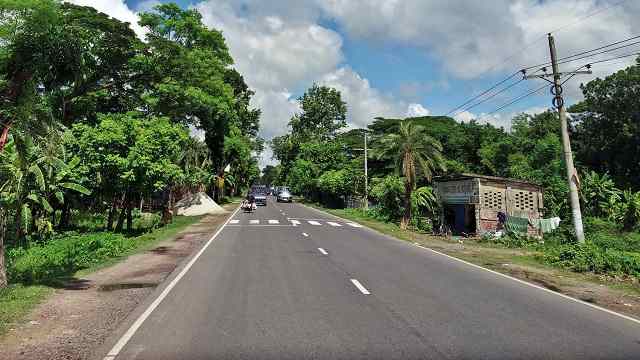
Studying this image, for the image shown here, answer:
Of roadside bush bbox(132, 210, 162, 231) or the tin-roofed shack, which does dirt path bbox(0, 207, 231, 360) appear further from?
the tin-roofed shack

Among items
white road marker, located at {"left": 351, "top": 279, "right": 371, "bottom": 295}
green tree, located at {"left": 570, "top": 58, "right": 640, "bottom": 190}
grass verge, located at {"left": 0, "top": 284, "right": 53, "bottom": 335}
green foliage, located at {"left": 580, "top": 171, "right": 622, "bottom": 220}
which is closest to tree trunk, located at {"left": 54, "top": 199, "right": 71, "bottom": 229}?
grass verge, located at {"left": 0, "top": 284, "right": 53, "bottom": 335}

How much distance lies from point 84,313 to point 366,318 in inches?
195

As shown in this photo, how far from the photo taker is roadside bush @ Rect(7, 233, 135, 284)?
13.2 meters

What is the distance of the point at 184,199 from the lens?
44.8 meters

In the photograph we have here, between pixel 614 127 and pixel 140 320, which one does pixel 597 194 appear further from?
pixel 140 320

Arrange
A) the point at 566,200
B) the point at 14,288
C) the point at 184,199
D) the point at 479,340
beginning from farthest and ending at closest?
1. the point at 184,199
2. the point at 566,200
3. the point at 14,288
4. the point at 479,340

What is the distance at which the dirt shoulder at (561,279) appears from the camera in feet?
36.3

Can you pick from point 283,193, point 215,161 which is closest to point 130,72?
point 215,161

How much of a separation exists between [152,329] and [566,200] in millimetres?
39118

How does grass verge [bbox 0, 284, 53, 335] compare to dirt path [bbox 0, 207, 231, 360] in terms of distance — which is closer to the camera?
dirt path [bbox 0, 207, 231, 360]

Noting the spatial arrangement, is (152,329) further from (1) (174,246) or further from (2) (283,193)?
(2) (283,193)

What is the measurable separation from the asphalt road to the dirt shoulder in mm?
955

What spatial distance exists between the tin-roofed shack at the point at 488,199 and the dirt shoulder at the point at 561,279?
951 cm

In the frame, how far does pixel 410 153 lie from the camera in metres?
33.6
